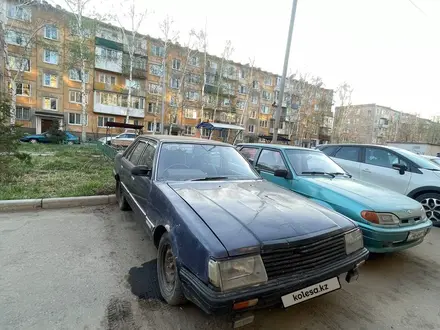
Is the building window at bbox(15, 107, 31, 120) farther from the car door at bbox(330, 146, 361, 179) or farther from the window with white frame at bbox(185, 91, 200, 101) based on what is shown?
the car door at bbox(330, 146, 361, 179)

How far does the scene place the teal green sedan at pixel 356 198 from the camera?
3.00m

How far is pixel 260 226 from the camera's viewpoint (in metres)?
1.92

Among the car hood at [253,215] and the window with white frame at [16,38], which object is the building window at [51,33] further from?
the car hood at [253,215]

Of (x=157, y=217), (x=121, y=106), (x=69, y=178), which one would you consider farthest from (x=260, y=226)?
(x=121, y=106)

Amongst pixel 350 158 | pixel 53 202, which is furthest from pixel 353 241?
pixel 53 202

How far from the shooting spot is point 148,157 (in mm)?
3455

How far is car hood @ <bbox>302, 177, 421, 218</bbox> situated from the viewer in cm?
312

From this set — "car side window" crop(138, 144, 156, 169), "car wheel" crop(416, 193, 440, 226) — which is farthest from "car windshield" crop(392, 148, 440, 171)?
"car side window" crop(138, 144, 156, 169)

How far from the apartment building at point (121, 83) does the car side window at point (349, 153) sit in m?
24.0

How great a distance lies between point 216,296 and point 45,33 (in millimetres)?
34671

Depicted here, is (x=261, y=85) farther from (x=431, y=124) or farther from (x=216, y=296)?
(x=216, y=296)

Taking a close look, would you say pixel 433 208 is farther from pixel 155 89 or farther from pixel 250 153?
pixel 155 89

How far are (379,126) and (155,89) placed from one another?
193 feet

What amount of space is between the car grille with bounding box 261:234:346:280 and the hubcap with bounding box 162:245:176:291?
986 mm
